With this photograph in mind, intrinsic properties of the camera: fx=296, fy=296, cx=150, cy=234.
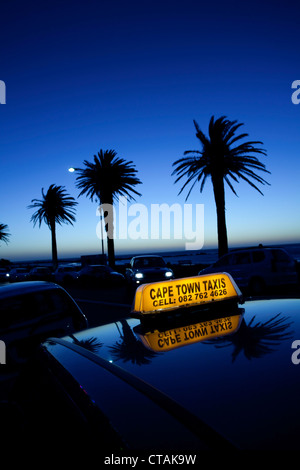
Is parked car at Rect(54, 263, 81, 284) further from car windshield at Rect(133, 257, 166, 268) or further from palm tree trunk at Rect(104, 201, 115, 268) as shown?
car windshield at Rect(133, 257, 166, 268)

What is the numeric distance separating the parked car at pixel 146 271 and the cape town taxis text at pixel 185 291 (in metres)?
13.1

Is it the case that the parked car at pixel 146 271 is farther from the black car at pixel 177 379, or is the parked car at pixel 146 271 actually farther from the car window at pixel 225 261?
the black car at pixel 177 379

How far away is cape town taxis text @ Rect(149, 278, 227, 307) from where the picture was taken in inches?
84.7

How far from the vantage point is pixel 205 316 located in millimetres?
2148

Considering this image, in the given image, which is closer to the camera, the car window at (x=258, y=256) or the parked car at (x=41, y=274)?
the car window at (x=258, y=256)

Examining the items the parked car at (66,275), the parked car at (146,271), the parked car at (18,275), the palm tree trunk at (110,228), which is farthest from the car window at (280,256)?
the parked car at (18,275)

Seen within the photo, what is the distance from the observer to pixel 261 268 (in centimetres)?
1211

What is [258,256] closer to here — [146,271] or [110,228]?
[146,271]

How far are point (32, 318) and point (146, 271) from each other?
1191cm

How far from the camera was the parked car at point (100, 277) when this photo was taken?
20875mm

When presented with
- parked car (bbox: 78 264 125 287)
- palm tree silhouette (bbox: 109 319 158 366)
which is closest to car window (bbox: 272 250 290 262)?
palm tree silhouette (bbox: 109 319 158 366)
